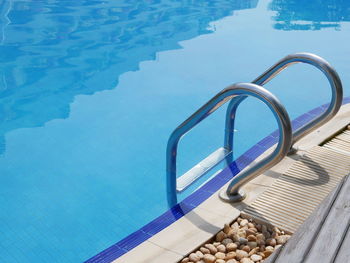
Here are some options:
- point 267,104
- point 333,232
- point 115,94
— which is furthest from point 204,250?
point 115,94

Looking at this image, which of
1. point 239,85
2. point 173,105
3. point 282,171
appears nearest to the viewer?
point 239,85

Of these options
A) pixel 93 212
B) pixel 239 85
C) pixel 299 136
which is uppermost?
pixel 239 85

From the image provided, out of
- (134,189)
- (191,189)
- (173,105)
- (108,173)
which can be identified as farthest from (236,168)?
(173,105)

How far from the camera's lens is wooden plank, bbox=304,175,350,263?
65.6 inches

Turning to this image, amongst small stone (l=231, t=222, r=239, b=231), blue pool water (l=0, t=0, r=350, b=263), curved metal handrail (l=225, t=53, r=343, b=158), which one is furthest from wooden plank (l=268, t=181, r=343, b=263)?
blue pool water (l=0, t=0, r=350, b=263)

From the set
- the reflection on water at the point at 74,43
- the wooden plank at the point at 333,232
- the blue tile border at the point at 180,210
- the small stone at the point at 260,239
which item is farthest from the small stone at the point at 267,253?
the reflection on water at the point at 74,43

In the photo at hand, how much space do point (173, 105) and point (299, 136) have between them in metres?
2.37

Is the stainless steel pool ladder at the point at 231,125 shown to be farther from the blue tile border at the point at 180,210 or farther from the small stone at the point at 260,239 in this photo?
the small stone at the point at 260,239

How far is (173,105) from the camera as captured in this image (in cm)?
623

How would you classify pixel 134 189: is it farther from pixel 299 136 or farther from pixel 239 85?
pixel 239 85

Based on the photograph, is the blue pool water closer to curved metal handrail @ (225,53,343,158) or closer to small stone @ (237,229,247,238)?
curved metal handrail @ (225,53,343,158)

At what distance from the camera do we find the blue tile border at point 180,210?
3113 millimetres

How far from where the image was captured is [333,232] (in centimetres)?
181

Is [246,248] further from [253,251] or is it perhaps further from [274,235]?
[274,235]
